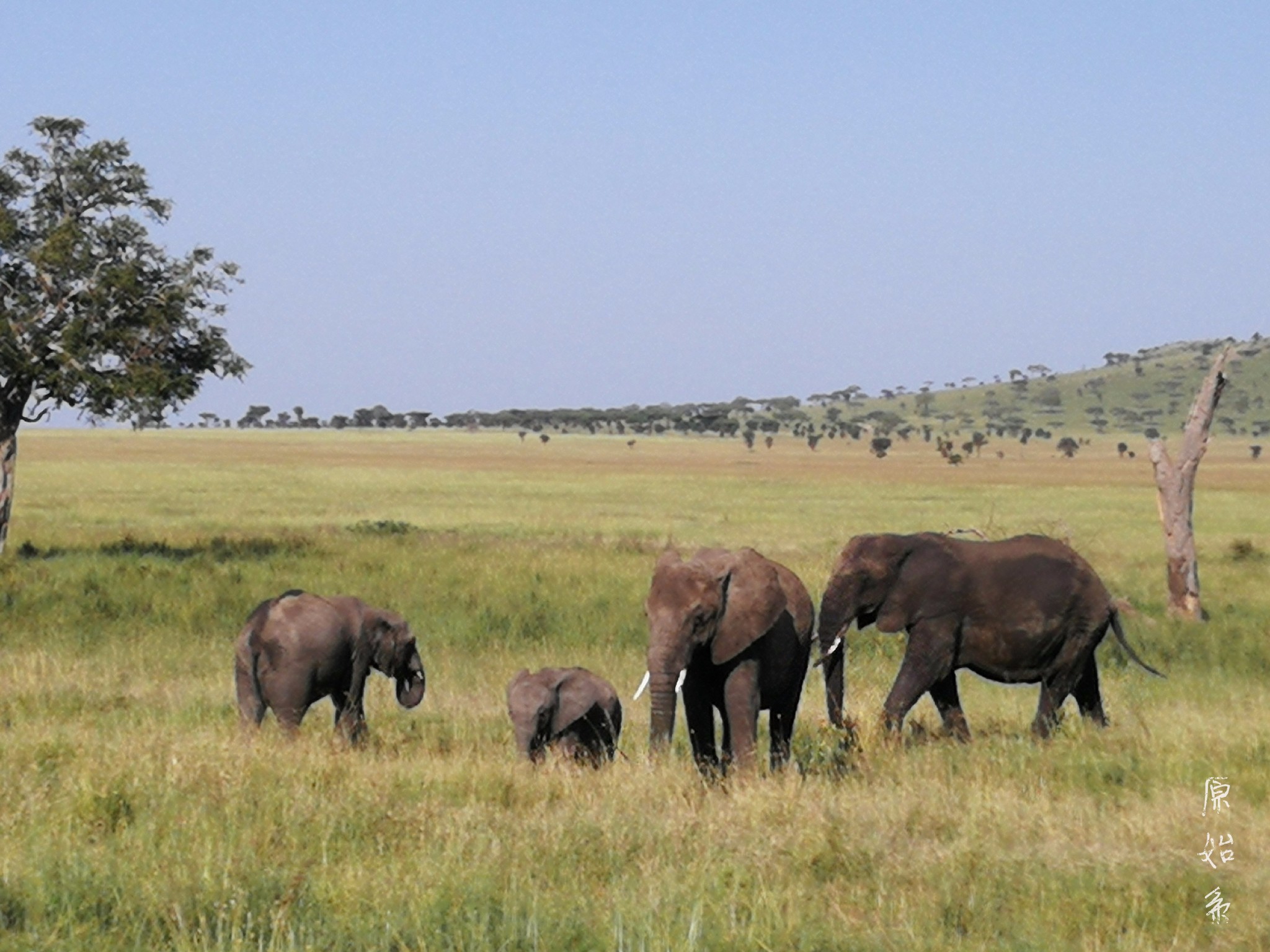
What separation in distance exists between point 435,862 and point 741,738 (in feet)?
12.3

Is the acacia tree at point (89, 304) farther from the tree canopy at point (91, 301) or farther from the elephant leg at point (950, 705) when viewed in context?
the elephant leg at point (950, 705)

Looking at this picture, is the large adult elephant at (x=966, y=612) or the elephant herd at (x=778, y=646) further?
the large adult elephant at (x=966, y=612)

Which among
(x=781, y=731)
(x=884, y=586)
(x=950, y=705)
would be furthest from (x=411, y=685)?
(x=950, y=705)

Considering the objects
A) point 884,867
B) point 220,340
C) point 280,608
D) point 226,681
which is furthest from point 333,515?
point 884,867

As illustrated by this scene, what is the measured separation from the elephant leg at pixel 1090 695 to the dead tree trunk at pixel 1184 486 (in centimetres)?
1202

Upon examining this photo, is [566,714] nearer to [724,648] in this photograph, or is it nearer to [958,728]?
[724,648]

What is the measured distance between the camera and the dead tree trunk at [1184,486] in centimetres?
2508

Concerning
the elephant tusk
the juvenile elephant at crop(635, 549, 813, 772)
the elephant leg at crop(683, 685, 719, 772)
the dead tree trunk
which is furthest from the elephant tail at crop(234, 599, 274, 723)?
the dead tree trunk

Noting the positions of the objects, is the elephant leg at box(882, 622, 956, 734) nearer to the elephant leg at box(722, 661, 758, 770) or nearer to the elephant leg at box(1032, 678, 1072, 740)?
the elephant leg at box(1032, 678, 1072, 740)

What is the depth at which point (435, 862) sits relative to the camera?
7531 millimetres

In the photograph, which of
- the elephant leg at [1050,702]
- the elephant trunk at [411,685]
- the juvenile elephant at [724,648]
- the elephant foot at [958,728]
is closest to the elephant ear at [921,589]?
the elephant foot at [958,728]

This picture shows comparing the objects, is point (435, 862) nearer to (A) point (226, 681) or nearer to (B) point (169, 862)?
(B) point (169, 862)

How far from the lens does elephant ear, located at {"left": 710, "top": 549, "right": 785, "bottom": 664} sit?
1088 cm

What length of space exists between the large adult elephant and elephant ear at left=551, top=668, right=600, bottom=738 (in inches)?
76.3
